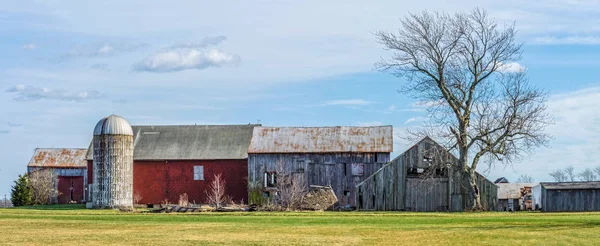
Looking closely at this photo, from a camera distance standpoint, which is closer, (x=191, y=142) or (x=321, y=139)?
(x=321, y=139)

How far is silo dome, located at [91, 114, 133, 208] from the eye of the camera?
69.8m

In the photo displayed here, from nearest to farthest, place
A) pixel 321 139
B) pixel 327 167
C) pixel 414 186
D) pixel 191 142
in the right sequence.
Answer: pixel 414 186 → pixel 327 167 → pixel 321 139 → pixel 191 142

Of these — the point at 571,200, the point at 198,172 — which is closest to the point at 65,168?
the point at 198,172

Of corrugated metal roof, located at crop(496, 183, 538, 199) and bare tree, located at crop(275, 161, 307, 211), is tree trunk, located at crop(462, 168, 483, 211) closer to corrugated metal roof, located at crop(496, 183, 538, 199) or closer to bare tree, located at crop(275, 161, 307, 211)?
bare tree, located at crop(275, 161, 307, 211)

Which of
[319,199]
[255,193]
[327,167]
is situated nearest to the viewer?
[319,199]

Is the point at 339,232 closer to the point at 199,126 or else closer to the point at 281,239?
the point at 281,239

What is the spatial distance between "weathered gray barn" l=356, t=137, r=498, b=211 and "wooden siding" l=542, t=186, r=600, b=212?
828 centimetres

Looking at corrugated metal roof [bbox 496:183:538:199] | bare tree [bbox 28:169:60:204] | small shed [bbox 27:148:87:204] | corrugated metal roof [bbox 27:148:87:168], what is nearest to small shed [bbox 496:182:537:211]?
corrugated metal roof [bbox 496:183:538:199]

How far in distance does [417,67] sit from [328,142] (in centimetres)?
1170

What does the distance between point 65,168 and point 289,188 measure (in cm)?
2933

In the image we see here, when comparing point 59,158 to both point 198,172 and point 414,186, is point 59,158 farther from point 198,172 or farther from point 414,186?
point 414,186

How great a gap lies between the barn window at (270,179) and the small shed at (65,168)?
2295 cm

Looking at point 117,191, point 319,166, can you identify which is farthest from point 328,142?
point 117,191

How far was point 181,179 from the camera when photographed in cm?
7550
